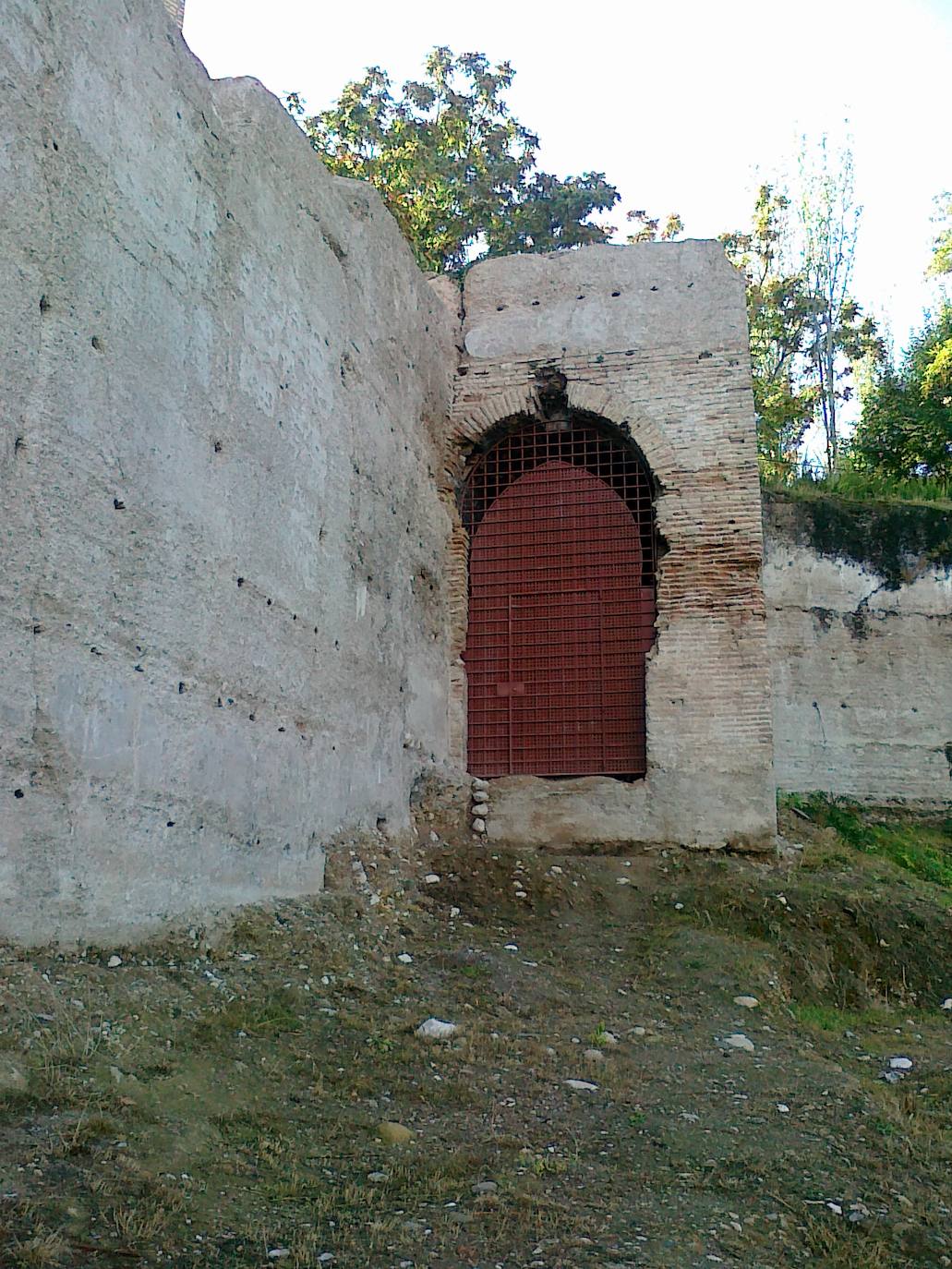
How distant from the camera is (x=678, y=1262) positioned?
244cm

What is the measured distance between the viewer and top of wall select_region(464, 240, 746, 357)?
8234mm

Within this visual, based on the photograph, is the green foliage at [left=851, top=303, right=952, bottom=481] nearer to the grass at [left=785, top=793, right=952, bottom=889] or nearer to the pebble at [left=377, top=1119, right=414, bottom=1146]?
the grass at [left=785, top=793, right=952, bottom=889]

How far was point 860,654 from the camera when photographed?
32.2ft

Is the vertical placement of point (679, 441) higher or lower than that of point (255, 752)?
higher

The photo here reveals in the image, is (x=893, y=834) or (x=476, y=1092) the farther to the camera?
(x=893, y=834)

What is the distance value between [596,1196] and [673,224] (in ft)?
56.4

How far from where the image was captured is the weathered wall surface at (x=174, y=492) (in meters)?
3.60

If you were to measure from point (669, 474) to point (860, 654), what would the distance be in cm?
296

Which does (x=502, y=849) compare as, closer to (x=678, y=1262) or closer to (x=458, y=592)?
(x=458, y=592)

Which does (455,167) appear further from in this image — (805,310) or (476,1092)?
(476,1092)

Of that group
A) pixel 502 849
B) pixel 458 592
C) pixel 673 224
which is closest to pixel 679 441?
pixel 458 592

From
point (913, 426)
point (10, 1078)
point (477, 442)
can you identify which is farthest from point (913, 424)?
point (10, 1078)

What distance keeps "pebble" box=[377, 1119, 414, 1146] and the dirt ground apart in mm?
21

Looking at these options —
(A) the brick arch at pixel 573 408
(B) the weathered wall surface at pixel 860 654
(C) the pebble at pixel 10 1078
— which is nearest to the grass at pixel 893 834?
(B) the weathered wall surface at pixel 860 654
